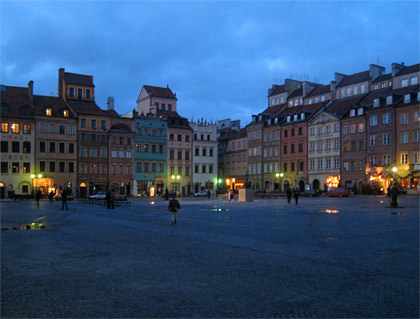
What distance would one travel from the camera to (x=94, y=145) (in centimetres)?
7531

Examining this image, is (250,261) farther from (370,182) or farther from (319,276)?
(370,182)

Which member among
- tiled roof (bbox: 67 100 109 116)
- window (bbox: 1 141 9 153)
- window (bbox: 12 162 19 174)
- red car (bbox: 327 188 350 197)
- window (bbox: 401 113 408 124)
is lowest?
red car (bbox: 327 188 350 197)

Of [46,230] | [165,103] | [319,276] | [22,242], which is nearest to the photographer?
[319,276]

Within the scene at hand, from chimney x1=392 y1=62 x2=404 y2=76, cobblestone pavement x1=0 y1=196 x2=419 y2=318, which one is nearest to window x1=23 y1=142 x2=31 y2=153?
chimney x1=392 y1=62 x2=404 y2=76

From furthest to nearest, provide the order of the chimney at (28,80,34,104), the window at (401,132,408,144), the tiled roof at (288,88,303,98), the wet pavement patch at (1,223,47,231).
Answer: the tiled roof at (288,88,303,98) → the chimney at (28,80,34,104) → the window at (401,132,408,144) → the wet pavement patch at (1,223,47,231)

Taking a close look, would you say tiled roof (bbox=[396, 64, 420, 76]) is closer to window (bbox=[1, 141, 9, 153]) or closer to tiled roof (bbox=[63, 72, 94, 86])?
tiled roof (bbox=[63, 72, 94, 86])

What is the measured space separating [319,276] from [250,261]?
7.19ft

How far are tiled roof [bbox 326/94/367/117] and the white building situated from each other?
2326cm

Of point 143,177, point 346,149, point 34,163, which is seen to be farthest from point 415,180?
point 34,163

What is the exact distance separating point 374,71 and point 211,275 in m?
70.9

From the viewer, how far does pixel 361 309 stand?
24.4 ft

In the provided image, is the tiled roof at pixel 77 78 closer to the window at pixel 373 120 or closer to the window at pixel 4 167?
the window at pixel 4 167

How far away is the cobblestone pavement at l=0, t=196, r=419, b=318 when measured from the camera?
749 centimetres

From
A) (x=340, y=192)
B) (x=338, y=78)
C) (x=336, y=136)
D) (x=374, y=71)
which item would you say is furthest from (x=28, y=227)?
(x=338, y=78)
